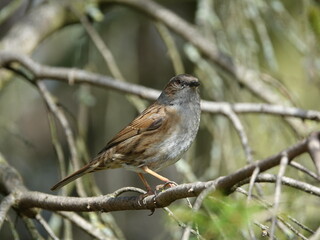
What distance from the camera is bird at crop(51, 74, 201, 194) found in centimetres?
389

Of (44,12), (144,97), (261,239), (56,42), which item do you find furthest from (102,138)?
(261,239)

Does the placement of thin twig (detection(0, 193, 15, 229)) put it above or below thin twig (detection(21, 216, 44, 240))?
above

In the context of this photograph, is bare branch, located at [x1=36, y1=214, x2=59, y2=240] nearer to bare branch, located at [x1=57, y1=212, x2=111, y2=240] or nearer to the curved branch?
bare branch, located at [x1=57, y1=212, x2=111, y2=240]

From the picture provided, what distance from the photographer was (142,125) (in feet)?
13.6

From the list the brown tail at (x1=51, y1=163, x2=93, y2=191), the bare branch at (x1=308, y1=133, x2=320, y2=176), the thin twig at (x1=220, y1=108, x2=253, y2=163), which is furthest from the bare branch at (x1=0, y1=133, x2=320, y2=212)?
the thin twig at (x1=220, y1=108, x2=253, y2=163)

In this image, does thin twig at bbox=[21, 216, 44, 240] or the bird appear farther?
the bird

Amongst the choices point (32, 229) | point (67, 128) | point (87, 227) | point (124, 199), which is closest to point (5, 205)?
point (32, 229)

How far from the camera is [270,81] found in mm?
4477

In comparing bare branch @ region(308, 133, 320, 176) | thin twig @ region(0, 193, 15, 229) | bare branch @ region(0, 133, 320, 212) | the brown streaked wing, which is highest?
the brown streaked wing

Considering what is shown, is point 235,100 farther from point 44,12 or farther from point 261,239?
point 261,239

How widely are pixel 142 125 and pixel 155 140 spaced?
0.19 metres

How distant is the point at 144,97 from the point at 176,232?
46.4 inches

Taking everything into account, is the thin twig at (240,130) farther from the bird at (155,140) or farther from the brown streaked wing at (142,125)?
the brown streaked wing at (142,125)

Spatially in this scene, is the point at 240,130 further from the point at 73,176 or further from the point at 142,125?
the point at 73,176
